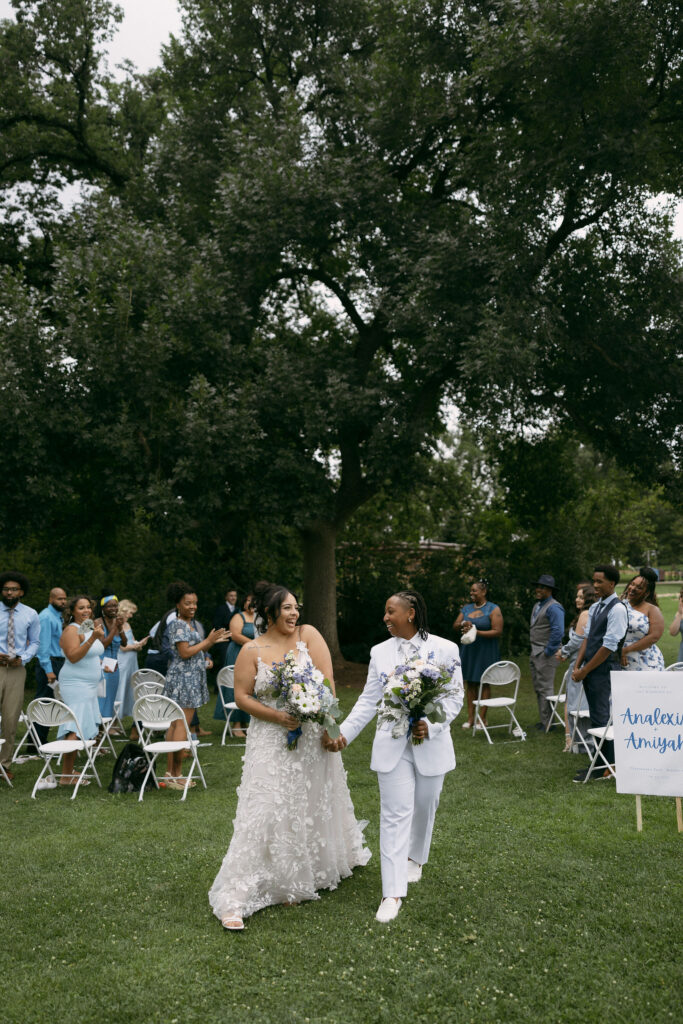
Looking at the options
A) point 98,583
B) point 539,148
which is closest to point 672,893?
point 539,148

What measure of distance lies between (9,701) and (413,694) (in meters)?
6.07

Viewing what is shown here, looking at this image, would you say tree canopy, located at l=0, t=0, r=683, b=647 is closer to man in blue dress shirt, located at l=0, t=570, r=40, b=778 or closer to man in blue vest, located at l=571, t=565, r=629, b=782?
man in blue dress shirt, located at l=0, t=570, r=40, b=778

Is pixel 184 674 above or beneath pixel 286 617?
beneath

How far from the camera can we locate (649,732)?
6754mm

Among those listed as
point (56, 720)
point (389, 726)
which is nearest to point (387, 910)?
point (389, 726)

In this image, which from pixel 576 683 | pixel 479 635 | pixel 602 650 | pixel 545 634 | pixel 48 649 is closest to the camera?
pixel 602 650

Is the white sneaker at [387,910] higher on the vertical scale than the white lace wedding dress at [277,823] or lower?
lower

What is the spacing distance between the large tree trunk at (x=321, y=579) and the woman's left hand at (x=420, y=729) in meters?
13.2

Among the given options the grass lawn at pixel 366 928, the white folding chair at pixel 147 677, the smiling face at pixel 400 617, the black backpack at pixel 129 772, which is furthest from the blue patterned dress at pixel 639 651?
the white folding chair at pixel 147 677

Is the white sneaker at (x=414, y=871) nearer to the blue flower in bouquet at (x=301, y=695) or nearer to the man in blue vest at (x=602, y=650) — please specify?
the blue flower in bouquet at (x=301, y=695)

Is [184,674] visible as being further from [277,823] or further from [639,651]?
[639,651]

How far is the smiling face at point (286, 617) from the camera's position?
5492mm

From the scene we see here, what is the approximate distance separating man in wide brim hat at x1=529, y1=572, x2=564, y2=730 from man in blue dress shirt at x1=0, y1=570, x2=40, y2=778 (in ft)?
20.5

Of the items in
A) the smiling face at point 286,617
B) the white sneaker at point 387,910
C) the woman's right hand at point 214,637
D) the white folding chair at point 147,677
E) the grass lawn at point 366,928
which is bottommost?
the grass lawn at point 366,928
